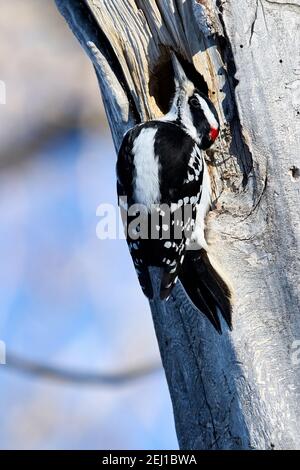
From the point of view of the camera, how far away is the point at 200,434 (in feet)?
10.7

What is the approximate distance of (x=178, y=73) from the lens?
11.9 ft

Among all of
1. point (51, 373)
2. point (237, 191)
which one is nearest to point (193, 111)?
point (237, 191)

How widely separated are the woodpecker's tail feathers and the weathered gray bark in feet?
0.12

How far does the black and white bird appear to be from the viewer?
337 cm

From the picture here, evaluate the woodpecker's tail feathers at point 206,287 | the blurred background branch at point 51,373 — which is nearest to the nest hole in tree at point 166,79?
the woodpecker's tail feathers at point 206,287

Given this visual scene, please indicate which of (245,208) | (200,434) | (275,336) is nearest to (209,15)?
(245,208)

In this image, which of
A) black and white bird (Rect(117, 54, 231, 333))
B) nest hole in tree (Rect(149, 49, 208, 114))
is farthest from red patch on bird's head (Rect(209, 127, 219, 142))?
Result: nest hole in tree (Rect(149, 49, 208, 114))

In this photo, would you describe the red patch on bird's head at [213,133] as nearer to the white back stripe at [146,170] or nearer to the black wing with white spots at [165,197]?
the black wing with white spots at [165,197]

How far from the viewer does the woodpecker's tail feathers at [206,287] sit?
316 centimetres

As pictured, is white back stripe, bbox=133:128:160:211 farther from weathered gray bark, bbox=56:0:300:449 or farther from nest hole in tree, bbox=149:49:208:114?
nest hole in tree, bbox=149:49:208:114

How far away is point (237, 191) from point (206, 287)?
342 millimetres

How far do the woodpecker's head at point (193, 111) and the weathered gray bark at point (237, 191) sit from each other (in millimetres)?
39

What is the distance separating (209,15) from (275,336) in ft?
3.73

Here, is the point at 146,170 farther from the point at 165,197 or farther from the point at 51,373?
the point at 51,373
